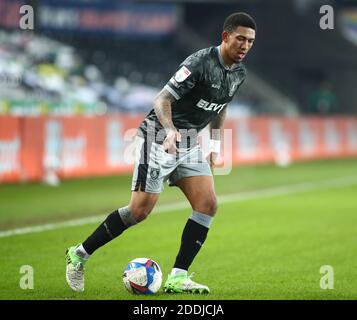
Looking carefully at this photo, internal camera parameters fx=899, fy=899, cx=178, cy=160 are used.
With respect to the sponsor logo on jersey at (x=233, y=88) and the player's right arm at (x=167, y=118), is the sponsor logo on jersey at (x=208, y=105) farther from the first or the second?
the player's right arm at (x=167, y=118)

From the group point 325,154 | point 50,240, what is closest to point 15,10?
point 325,154

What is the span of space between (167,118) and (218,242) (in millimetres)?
4015

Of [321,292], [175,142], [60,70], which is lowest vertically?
[321,292]

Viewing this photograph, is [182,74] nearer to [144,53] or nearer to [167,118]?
[167,118]

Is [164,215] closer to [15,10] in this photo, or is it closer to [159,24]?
[15,10]

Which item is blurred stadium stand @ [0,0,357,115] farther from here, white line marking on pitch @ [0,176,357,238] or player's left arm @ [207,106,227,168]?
player's left arm @ [207,106,227,168]

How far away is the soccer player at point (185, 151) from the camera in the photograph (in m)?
7.45

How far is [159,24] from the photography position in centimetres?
3447

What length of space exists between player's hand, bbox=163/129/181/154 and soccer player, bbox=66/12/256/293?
164 mm

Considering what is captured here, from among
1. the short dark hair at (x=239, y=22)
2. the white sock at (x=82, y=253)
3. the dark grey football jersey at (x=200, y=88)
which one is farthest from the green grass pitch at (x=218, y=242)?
the short dark hair at (x=239, y=22)

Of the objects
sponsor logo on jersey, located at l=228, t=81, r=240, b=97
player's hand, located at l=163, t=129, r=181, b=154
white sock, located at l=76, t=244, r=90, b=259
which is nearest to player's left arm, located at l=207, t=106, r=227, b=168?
sponsor logo on jersey, located at l=228, t=81, r=240, b=97

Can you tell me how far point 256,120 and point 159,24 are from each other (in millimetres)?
8002

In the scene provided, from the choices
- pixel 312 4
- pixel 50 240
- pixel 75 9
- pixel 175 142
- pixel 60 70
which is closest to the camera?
pixel 175 142
